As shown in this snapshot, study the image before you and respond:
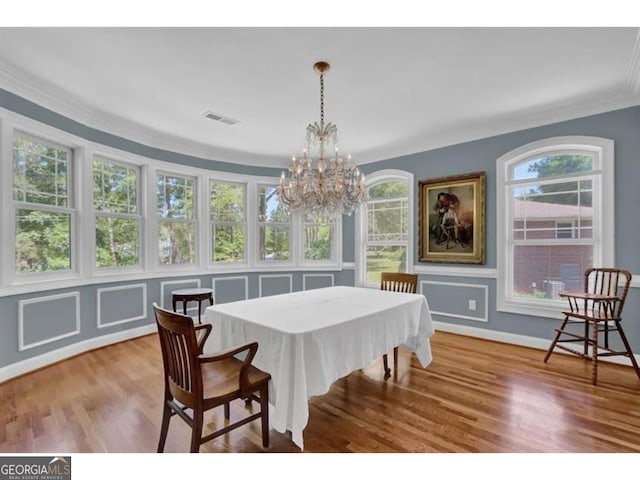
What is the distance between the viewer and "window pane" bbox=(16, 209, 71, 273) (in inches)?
112

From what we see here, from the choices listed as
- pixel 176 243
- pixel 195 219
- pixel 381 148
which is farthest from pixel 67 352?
pixel 381 148

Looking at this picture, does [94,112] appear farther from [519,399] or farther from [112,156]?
[519,399]

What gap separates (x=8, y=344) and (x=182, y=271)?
1.92 m

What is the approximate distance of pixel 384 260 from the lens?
16.3ft

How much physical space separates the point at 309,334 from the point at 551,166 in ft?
11.5

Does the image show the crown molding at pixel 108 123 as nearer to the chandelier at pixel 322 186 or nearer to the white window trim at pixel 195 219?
the white window trim at pixel 195 219

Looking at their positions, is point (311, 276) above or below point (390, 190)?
below

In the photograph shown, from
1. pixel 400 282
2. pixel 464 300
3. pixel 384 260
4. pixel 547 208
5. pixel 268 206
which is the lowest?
pixel 464 300

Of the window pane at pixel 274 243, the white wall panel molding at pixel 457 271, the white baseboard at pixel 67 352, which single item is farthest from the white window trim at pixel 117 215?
the white wall panel molding at pixel 457 271

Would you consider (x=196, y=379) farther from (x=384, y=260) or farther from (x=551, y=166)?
(x=551, y=166)

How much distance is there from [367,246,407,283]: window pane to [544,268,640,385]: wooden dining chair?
6.78ft

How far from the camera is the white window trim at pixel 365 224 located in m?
4.54

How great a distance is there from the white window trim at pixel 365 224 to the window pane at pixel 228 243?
77.1 inches
